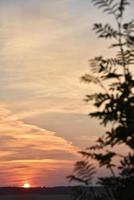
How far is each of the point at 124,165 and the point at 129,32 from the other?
1.83 meters

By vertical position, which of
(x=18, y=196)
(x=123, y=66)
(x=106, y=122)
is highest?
(x=18, y=196)

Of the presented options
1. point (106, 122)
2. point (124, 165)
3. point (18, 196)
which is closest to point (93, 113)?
point (106, 122)

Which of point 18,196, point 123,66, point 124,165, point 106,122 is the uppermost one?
point 18,196

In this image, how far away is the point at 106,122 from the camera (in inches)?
380

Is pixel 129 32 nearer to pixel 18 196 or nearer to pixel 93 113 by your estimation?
pixel 93 113

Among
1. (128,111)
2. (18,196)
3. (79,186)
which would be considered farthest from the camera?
(18,196)

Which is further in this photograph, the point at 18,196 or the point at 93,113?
the point at 18,196

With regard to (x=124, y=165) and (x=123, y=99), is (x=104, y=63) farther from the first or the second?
(x=124, y=165)

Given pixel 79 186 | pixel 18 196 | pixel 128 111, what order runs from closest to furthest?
pixel 128 111 → pixel 79 186 → pixel 18 196

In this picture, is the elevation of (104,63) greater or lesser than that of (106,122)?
greater

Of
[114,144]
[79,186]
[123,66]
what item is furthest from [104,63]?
[79,186]

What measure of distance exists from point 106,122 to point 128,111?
412mm

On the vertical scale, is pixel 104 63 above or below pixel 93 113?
above

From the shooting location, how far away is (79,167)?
10352mm
